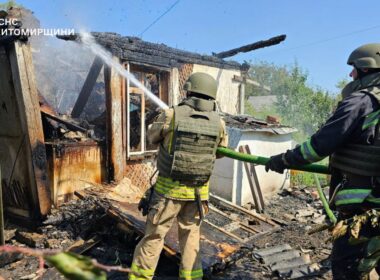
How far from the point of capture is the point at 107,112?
21.0 ft

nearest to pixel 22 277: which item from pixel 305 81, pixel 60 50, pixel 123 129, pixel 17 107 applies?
pixel 17 107

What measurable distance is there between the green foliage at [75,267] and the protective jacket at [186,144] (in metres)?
2.78

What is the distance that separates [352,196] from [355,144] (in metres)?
0.42

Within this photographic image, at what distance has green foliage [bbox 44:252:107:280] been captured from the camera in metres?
0.70

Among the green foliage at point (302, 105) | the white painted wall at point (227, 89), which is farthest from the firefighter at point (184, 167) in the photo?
the green foliage at point (302, 105)

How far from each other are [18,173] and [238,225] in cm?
410

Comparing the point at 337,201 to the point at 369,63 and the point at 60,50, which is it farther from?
the point at 60,50

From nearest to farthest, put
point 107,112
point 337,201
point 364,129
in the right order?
1. point 364,129
2. point 337,201
3. point 107,112

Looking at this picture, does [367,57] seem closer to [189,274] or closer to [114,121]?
[189,274]

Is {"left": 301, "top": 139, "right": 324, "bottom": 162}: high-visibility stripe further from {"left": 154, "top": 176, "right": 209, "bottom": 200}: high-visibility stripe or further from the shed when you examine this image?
the shed

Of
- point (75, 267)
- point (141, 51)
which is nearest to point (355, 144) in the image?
point (75, 267)

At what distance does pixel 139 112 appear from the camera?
721 cm

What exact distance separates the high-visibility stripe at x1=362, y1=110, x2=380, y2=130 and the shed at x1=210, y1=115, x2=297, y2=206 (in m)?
5.49

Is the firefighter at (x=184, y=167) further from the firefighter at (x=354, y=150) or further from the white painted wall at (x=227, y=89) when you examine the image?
the white painted wall at (x=227, y=89)
